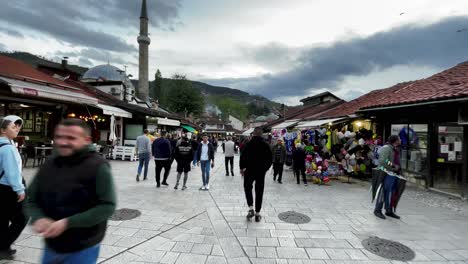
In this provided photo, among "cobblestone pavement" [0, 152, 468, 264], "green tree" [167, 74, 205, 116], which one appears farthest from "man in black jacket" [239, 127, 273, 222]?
"green tree" [167, 74, 205, 116]

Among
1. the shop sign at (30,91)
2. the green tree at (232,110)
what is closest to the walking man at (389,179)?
the shop sign at (30,91)

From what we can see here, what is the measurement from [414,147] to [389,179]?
Result: 5.29 meters

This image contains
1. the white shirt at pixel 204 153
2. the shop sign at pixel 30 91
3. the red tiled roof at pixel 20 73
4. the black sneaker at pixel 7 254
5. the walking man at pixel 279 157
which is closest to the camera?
the black sneaker at pixel 7 254

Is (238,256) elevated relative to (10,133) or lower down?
lower down

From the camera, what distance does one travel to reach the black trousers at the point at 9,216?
296cm

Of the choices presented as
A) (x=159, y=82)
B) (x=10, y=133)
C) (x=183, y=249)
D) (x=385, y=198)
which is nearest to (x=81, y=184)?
(x=10, y=133)

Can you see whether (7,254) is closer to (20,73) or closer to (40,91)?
(40,91)

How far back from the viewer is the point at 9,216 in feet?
10.0

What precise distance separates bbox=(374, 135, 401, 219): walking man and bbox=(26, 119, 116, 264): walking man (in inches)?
222

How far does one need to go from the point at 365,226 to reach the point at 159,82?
7892 cm

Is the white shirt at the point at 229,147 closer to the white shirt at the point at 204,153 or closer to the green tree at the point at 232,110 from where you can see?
the white shirt at the point at 204,153

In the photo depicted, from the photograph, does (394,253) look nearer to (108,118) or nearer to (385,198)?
(385,198)

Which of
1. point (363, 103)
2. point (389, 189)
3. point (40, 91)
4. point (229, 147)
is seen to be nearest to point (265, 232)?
point (389, 189)

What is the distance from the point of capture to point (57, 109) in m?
13.2
